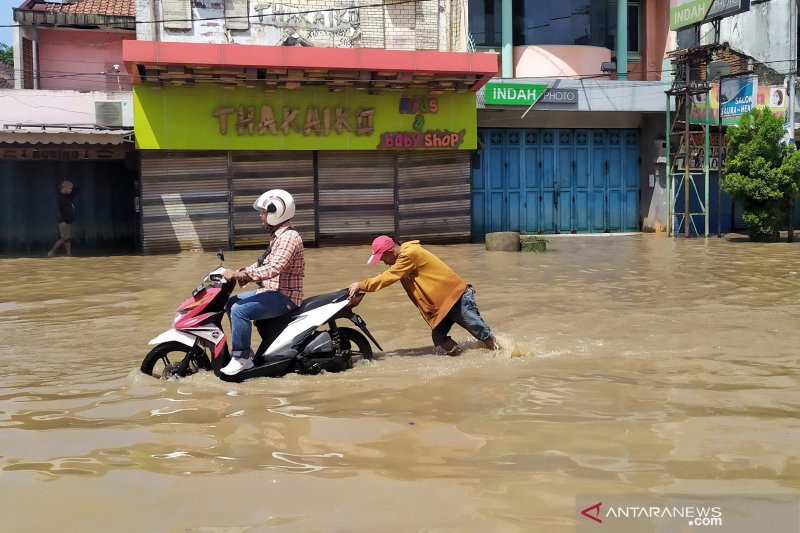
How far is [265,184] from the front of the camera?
60.2ft

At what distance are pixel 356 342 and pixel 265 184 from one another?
12241mm

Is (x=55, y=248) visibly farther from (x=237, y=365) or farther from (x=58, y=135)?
(x=237, y=365)

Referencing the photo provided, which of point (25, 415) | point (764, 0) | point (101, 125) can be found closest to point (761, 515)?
point (25, 415)

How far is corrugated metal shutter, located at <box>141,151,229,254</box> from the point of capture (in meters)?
17.7

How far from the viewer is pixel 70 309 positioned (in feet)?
32.7

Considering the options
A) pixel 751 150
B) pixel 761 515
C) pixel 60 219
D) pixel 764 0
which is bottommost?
pixel 761 515

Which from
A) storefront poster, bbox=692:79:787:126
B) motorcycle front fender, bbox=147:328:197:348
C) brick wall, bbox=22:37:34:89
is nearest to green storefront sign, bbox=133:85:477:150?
brick wall, bbox=22:37:34:89

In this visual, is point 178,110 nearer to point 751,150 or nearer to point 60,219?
point 60,219

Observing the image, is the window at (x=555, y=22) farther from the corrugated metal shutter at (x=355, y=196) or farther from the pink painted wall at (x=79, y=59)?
the pink painted wall at (x=79, y=59)

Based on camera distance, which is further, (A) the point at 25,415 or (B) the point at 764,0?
(B) the point at 764,0

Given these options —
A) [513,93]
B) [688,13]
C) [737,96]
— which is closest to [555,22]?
[513,93]

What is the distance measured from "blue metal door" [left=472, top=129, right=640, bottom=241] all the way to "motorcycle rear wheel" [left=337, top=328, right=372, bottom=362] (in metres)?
14.5

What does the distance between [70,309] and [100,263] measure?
19.4 ft

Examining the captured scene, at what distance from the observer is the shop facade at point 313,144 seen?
1734 centimetres
